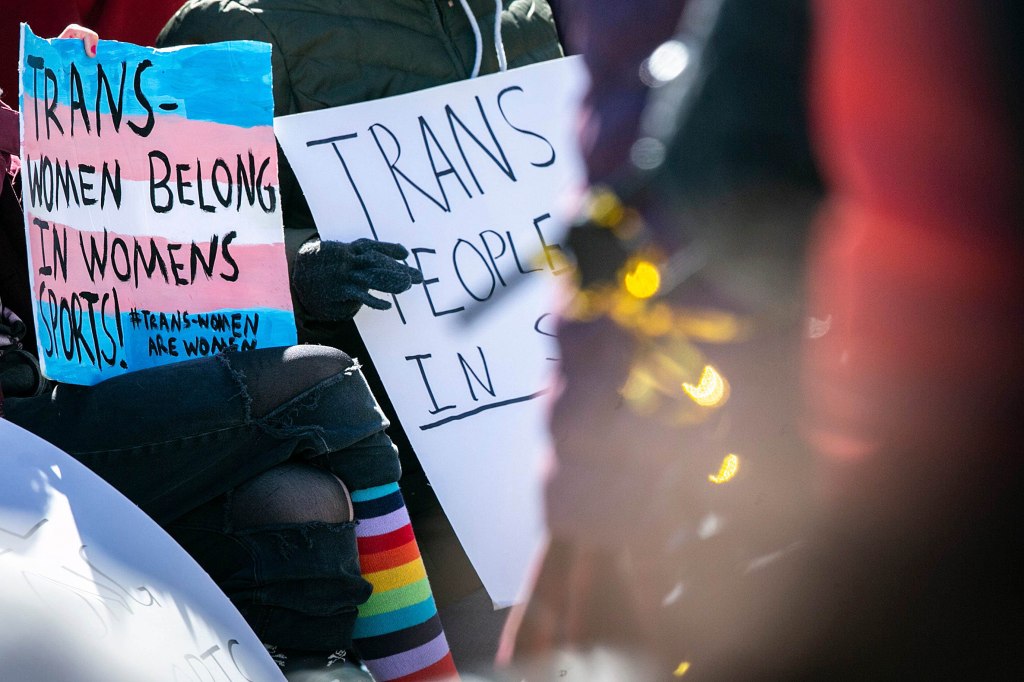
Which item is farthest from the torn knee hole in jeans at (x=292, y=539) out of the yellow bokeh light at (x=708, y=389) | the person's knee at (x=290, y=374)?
the yellow bokeh light at (x=708, y=389)

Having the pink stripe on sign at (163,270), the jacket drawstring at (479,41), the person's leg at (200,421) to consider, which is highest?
the jacket drawstring at (479,41)

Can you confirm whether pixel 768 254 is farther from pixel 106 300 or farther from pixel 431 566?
pixel 431 566

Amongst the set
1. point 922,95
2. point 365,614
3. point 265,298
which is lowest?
point 365,614

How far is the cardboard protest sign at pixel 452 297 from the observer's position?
1.80 metres

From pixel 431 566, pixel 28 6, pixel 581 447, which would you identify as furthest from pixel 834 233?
pixel 28 6

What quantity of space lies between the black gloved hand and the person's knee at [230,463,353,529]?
0.27 m

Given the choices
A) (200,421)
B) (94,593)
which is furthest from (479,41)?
(94,593)

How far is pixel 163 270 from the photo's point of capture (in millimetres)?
1521

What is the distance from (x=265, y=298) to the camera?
60.9 inches

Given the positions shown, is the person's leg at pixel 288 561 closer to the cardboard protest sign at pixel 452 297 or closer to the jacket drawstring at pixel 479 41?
the cardboard protest sign at pixel 452 297

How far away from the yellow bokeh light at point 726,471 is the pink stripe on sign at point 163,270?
1100mm

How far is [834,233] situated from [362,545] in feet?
3.85

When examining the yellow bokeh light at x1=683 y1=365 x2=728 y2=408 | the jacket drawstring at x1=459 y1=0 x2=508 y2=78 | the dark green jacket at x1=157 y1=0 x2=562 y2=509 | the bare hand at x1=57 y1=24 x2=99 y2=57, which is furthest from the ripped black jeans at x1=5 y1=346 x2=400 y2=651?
the yellow bokeh light at x1=683 y1=365 x2=728 y2=408

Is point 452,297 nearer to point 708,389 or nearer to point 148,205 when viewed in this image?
point 148,205
